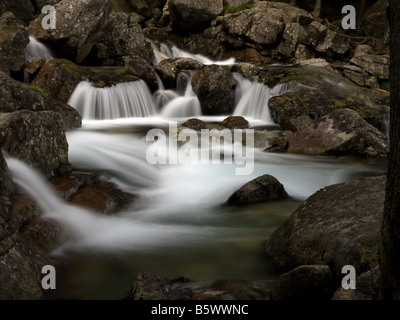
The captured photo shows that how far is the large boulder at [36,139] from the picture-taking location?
5805mm

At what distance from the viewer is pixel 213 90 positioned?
47.7 feet

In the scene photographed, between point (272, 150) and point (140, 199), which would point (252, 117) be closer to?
point (272, 150)

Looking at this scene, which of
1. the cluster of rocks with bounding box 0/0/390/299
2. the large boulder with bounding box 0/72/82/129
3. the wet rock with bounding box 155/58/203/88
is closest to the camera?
the cluster of rocks with bounding box 0/0/390/299

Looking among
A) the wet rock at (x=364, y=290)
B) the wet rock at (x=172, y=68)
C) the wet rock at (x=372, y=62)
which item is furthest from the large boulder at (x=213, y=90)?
the wet rock at (x=364, y=290)

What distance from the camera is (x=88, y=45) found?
53.7ft

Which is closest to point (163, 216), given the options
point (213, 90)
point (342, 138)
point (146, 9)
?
point (342, 138)

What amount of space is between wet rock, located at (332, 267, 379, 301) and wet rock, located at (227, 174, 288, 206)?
364 centimetres

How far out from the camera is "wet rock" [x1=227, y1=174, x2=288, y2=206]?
6520 mm

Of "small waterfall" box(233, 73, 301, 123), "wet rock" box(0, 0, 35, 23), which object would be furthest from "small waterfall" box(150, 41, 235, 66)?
"wet rock" box(0, 0, 35, 23)

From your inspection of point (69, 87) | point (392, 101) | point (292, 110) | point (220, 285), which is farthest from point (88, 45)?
point (392, 101)

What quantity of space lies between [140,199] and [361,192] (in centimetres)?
353

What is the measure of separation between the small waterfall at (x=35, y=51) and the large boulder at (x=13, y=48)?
1115 mm

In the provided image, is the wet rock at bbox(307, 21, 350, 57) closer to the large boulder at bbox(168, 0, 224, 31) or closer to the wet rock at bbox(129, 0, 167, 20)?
the large boulder at bbox(168, 0, 224, 31)

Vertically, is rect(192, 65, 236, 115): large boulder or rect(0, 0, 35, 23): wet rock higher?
rect(0, 0, 35, 23): wet rock
